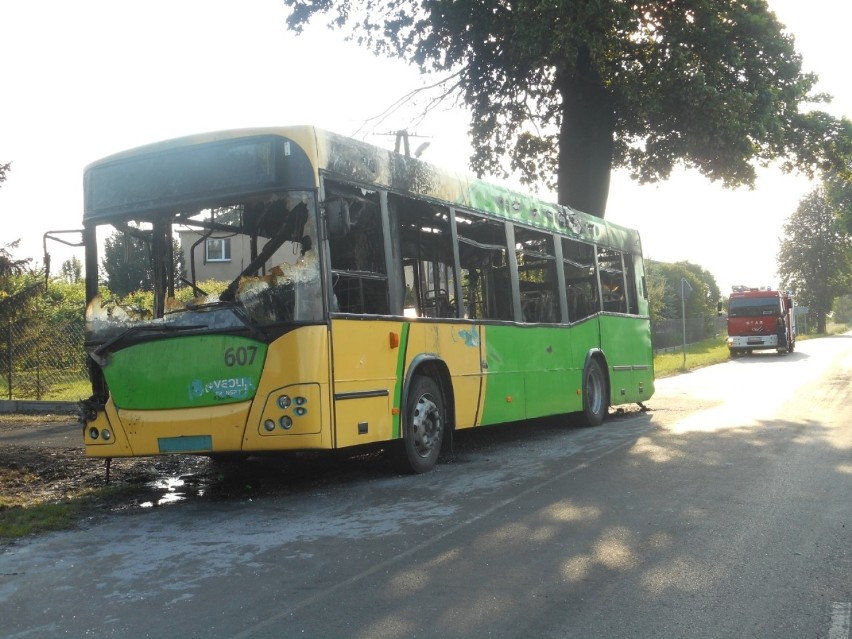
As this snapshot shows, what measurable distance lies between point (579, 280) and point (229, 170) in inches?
279

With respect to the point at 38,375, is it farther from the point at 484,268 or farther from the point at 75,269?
the point at 484,268

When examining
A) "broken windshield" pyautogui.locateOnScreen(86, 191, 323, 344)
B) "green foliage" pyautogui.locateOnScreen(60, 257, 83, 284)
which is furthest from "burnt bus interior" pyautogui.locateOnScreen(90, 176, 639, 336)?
"green foliage" pyautogui.locateOnScreen(60, 257, 83, 284)

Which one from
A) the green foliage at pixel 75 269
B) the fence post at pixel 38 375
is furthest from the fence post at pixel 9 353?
the green foliage at pixel 75 269

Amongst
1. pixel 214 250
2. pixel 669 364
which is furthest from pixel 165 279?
pixel 669 364

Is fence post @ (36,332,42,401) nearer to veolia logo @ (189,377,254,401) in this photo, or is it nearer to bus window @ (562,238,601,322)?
bus window @ (562,238,601,322)

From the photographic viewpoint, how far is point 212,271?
8859 mm

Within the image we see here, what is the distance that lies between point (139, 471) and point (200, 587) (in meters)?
5.72

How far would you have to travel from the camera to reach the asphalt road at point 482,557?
4.86 metres

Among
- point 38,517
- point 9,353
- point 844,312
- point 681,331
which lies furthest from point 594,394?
point 844,312

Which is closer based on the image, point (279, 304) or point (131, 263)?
point (279, 304)

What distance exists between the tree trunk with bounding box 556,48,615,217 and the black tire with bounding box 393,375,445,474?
12797 mm

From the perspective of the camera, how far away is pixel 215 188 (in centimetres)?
868

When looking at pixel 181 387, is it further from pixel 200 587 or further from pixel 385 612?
pixel 385 612

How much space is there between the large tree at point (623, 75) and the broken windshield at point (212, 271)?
11345 mm
